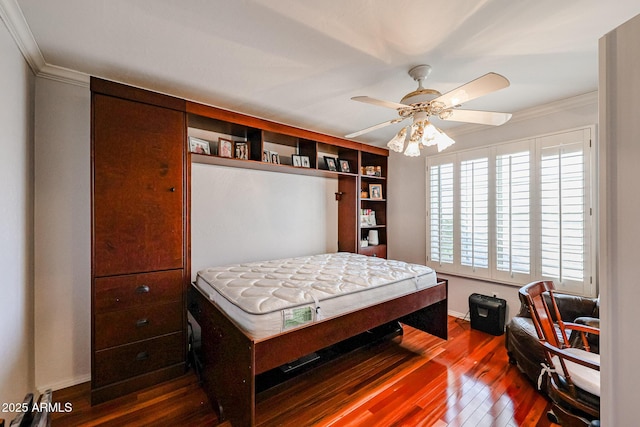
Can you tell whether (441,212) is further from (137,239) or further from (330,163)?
(137,239)

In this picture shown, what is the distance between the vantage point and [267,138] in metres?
3.13

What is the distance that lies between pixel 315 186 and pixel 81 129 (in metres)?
2.40

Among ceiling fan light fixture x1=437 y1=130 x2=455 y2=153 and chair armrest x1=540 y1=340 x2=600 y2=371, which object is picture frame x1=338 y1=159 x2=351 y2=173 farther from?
chair armrest x1=540 y1=340 x2=600 y2=371

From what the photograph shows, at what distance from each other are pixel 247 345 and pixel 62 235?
1770 millimetres

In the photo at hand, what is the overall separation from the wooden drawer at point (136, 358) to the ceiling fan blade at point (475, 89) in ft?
8.83

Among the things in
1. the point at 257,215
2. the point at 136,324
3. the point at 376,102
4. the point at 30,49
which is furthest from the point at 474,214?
the point at 30,49

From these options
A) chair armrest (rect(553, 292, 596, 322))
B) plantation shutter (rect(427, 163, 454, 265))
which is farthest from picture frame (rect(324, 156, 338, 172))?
chair armrest (rect(553, 292, 596, 322))

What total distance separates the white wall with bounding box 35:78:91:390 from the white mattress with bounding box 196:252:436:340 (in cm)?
92

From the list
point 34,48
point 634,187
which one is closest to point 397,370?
point 634,187

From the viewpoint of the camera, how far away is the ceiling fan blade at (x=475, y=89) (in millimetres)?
1441

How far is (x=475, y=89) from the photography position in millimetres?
1563

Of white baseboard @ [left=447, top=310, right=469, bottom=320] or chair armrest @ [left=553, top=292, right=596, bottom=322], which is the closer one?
chair armrest @ [left=553, top=292, right=596, bottom=322]

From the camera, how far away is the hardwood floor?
5.78ft

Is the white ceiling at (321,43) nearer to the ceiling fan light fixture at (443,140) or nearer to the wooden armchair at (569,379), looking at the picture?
the ceiling fan light fixture at (443,140)
